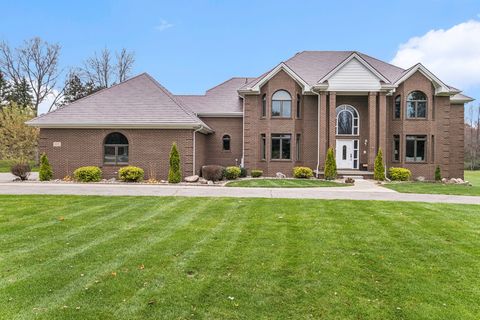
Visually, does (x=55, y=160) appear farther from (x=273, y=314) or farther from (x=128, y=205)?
(x=273, y=314)

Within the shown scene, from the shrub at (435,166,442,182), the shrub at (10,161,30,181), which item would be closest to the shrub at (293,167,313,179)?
the shrub at (435,166,442,182)

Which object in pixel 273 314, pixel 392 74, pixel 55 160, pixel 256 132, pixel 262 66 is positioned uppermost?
pixel 262 66

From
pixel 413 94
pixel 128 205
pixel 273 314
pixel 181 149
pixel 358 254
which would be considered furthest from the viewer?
pixel 413 94

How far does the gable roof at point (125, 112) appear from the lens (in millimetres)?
18078

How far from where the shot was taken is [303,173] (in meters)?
20.4

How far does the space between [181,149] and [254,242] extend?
1270 centimetres

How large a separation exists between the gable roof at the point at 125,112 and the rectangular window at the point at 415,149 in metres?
13.5

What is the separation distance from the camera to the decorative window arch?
70.9ft

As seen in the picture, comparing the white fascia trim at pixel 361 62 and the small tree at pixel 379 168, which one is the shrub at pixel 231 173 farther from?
the small tree at pixel 379 168

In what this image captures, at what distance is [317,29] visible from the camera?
22297 mm

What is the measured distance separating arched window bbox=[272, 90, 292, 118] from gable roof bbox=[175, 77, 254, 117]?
2.56 m

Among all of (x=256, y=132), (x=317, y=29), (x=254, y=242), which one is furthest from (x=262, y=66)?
(x=254, y=242)

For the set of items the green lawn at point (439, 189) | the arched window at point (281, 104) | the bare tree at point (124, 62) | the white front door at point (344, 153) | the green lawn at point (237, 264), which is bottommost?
the green lawn at point (237, 264)

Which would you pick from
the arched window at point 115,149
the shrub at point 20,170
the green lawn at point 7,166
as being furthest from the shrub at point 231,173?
the green lawn at point 7,166
